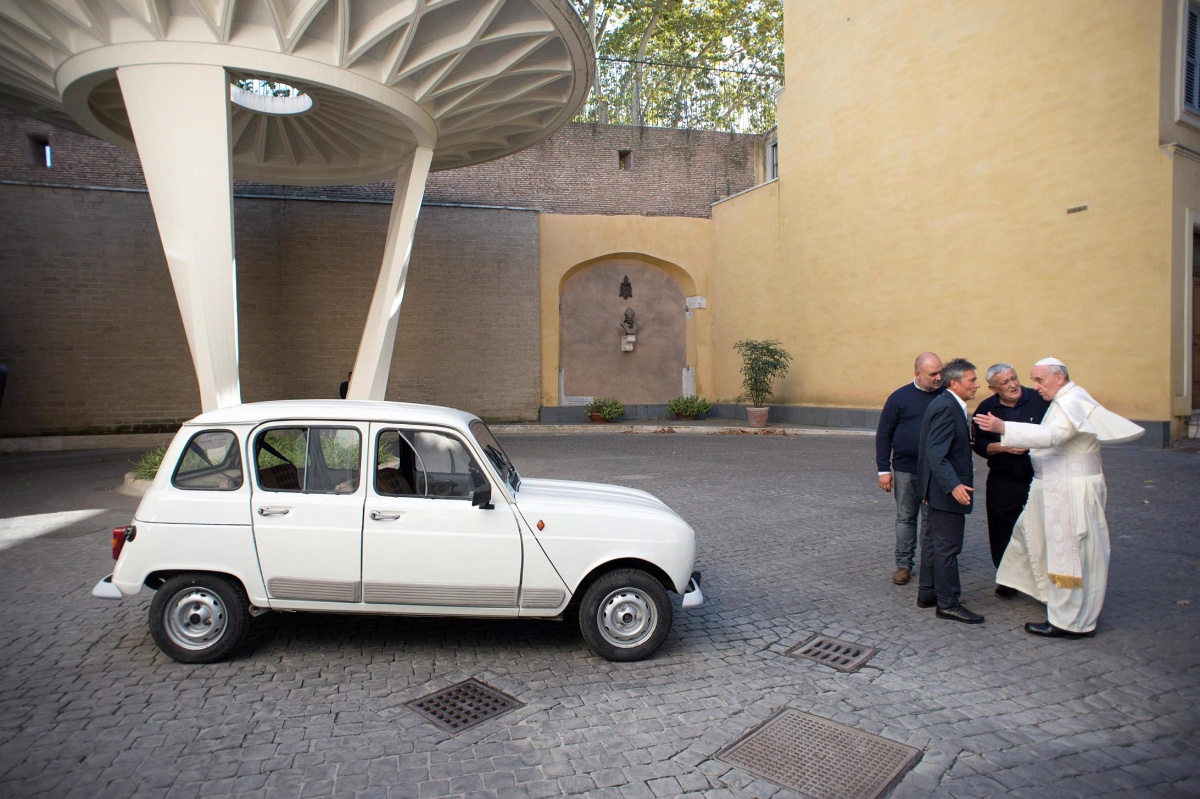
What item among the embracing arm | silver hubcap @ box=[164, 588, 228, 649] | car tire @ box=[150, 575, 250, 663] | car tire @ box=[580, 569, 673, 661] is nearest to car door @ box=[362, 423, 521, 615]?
car tire @ box=[580, 569, 673, 661]

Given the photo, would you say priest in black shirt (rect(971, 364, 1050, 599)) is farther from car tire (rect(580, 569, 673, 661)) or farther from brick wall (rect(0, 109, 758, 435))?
brick wall (rect(0, 109, 758, 435))

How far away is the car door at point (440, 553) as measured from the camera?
4.42 metres

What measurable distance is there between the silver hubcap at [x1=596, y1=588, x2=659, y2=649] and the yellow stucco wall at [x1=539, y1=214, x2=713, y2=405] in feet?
59.3

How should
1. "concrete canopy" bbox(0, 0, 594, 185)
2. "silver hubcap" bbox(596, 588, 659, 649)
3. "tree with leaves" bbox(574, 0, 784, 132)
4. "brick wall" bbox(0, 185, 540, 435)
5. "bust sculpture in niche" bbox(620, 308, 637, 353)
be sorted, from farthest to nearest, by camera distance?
A: "tree with leaves" bbox(574, 0, 784, 132) < "bust sculpture in niche" bbox(620, 308, 637, 353) < "brick wall" bbox(0, 185, 540, 435) < "concrete canopy" bbox(0, 0, 594, 185) < "silver hubcap" bbox(596, 588, 659, 649)

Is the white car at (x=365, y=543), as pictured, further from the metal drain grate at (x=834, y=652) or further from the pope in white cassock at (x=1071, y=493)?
the pope in white cassock at (x=1071, y=493)

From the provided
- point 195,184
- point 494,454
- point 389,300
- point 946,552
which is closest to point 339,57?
point 195,184

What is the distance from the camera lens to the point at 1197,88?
45.1ft

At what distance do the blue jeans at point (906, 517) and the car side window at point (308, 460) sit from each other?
13.9 feet

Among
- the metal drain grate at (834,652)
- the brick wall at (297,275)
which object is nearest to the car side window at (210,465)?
the metal drain grate at (834,652)

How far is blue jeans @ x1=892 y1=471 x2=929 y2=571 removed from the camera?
19.8 ft

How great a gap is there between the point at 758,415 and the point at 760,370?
4.03ft

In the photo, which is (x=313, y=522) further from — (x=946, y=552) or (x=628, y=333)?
(x=628, y=333)

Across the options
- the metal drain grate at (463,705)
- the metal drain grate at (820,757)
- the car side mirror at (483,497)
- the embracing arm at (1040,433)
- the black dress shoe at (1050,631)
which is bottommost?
the metal drain grate at (820,757)

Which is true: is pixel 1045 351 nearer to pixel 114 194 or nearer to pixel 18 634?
Answer: pixel 18 634
